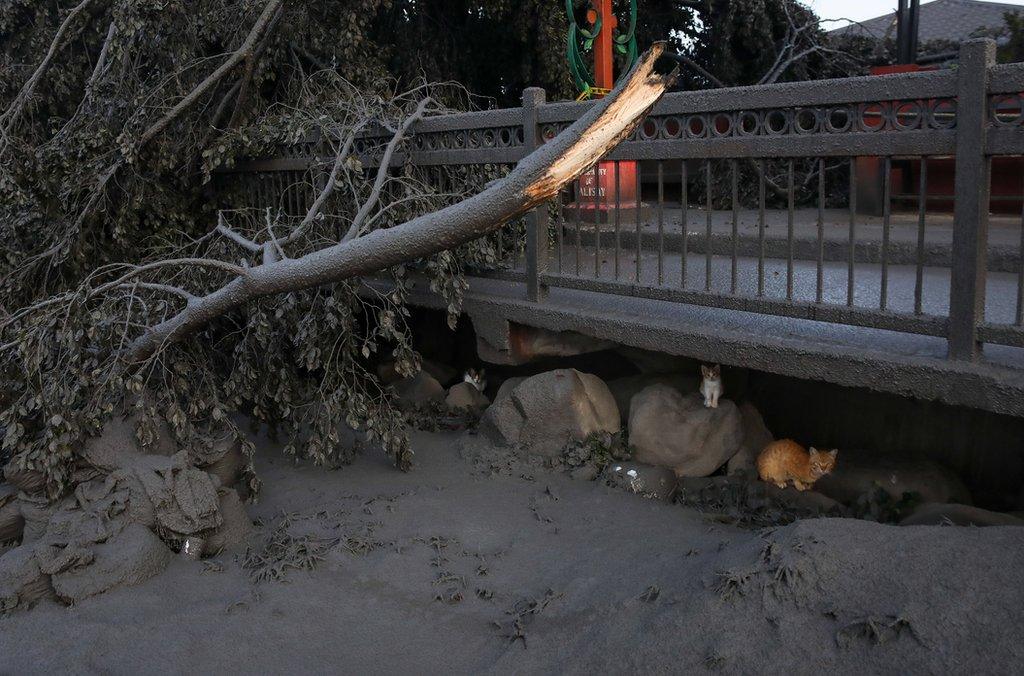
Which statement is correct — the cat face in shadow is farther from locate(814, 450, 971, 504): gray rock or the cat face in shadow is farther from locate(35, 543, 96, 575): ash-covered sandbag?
locate(35, 543, 96, 575): ash-covered sandbag

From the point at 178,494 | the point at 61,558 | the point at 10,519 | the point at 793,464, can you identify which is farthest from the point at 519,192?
the point at 10,519

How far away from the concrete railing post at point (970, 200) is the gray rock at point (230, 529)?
3.62 m

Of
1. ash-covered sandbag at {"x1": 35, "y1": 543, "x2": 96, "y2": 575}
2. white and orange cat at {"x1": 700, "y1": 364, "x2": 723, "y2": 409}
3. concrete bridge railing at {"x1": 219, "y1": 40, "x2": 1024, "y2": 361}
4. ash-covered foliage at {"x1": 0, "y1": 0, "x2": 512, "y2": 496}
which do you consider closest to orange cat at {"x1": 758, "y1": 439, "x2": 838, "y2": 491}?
white and orange cat at {"x1": 700, "y1": 364, "x2": 723, "y2": 409}

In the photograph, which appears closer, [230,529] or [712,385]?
[230,529]

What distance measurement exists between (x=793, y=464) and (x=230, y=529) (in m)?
3.03

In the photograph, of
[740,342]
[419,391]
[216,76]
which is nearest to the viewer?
[740,342]

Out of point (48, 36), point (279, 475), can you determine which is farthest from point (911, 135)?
point (48, 36)

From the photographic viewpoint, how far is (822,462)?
5023mm

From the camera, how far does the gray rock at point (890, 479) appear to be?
183 inches

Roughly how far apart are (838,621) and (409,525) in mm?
2462

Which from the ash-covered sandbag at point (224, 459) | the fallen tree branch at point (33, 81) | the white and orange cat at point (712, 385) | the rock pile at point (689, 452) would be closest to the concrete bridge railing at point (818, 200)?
the white and orange cat at point (712, 385)

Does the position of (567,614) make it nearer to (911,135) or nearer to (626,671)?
(626,671)

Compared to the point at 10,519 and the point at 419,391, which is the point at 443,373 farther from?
the point at 10,519

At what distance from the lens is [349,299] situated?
5711 millimetres
